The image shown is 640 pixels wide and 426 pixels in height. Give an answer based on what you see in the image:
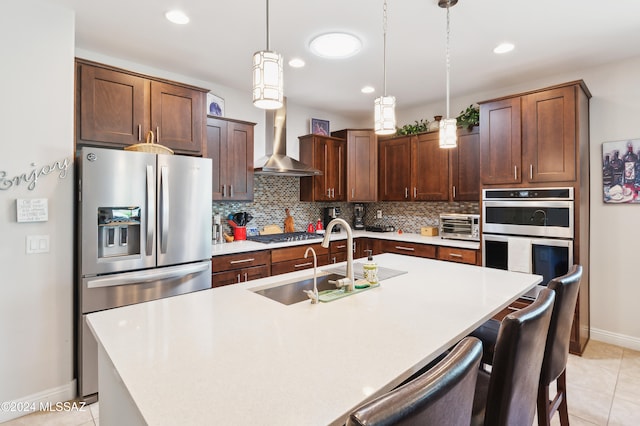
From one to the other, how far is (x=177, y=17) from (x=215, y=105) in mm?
1239

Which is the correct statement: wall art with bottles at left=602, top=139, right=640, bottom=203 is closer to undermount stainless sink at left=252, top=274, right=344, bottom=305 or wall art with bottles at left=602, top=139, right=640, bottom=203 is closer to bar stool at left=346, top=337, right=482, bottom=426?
undermount stainless sink at left=252, top=274, right=344, bottom=305

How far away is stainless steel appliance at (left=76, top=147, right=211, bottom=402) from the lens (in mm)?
2246

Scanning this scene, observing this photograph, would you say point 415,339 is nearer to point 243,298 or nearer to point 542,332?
point 542,332

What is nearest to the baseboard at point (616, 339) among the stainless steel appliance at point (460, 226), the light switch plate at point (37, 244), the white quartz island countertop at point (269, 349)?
the stainless steel appliance at point (460, 226)

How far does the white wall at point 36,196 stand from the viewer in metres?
2.09

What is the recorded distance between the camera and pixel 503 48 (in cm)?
282

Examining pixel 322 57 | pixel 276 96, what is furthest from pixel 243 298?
pixel 322 57

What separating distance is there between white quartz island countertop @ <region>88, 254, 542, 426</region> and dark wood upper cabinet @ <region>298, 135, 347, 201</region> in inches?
109

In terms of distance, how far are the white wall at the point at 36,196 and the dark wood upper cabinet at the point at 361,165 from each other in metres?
3.12

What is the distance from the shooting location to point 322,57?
9.82 ft

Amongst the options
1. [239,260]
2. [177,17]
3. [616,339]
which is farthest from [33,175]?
[616,339]

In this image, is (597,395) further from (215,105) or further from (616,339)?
(215,105)

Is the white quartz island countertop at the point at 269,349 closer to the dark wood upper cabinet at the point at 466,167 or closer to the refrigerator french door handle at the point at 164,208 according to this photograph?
the refrigerator french door handle at the point at 164,208

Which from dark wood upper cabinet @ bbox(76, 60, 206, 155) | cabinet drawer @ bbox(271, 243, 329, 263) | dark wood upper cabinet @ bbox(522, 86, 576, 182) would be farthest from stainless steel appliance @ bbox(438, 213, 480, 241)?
dark wood upper cabinet @ bbox(76, 60, 206, 155)
